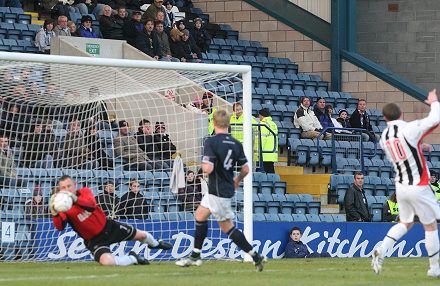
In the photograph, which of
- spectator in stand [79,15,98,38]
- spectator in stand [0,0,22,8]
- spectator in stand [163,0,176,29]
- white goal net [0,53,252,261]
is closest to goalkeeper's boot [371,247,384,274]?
white goal net [0,53,252,261]

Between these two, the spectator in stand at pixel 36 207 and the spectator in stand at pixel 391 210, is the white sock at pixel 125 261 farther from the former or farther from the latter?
the spectator in stand at pixel 391 210

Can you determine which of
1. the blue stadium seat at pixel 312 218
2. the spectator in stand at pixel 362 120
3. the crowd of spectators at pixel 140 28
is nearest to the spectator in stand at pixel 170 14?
the crowd of spectators at pixel 140 28

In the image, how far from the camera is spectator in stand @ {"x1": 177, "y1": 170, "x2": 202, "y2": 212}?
1705 cm

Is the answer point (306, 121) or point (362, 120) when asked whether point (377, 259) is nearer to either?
point (306, 121)

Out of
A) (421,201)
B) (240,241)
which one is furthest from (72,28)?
(421,201)

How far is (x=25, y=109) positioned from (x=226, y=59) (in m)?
9.37

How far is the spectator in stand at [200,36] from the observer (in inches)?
994

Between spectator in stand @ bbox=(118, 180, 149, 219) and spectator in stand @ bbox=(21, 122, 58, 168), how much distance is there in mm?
1113

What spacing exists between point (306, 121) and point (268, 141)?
199 centimetres

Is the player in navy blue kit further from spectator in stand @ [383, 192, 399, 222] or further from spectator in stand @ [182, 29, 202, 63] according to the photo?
spectator in stand @ [182, 29, 202, 63]

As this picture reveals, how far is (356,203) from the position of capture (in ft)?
66.5

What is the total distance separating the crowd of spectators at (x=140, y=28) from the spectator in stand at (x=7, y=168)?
20.6 feet

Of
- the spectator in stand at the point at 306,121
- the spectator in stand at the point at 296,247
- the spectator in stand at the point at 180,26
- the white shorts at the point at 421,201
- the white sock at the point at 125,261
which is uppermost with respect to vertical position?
the spectator in stand at the point at 180,26

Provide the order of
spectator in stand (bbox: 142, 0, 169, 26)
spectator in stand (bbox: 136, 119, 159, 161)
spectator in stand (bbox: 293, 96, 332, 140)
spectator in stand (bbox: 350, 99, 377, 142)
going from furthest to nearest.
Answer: spectator in stand (bbox: 142, 0, 169, 26) < spectator in stand (bbox: 350, 99, 377, 142) < spectator in stand (bbox: 293, 96, 332, 140) < spectator in stand (bbox: 136, 119, 159, 161)
